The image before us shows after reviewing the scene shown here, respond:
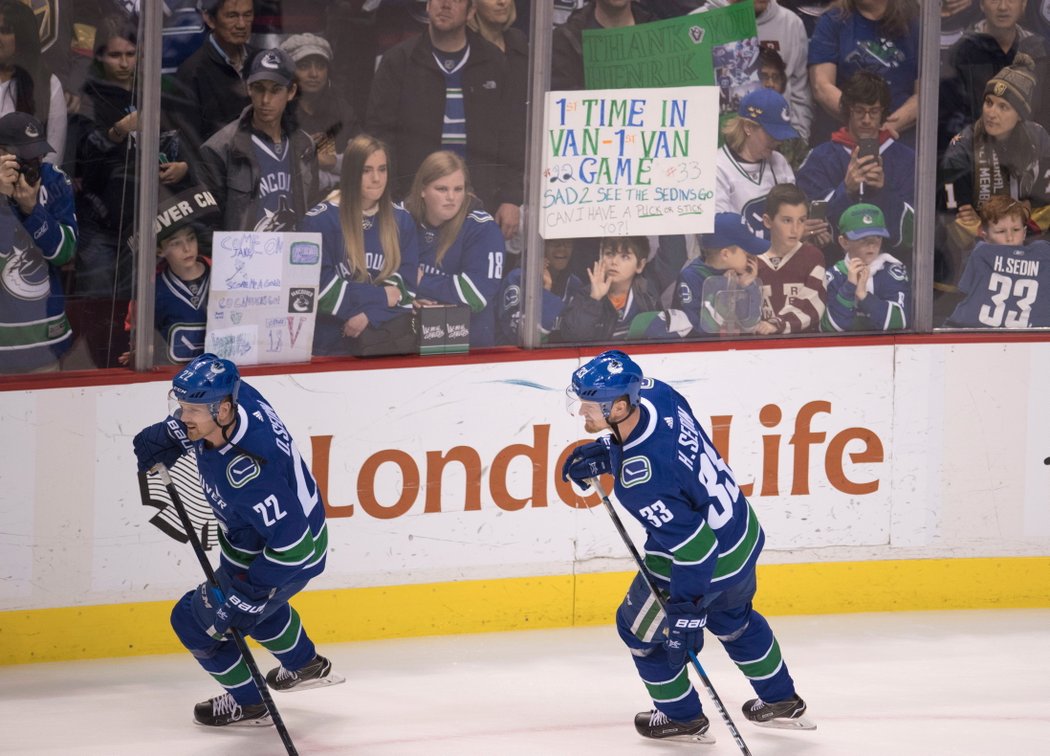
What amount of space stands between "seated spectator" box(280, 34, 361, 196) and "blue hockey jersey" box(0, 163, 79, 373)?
0.88 metres

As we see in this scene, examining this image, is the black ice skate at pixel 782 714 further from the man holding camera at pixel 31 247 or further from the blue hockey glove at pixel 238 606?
the man holding camera at pixel 31 247

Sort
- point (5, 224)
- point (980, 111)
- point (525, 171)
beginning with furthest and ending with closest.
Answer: point (980, 111) → point (525, 171) → point (5, 224)

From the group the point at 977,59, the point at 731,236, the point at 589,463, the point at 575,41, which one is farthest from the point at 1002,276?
the point at 589,463

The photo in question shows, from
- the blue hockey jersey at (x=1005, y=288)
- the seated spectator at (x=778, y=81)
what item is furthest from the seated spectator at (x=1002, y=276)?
the seated spectator at (x=778, y=81)

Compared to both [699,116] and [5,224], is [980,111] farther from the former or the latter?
[5,224]

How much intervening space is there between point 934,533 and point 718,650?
1115mm

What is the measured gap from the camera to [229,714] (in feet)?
15.6

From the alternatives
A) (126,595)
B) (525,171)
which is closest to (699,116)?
(525,171)

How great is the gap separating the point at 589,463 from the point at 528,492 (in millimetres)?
1229

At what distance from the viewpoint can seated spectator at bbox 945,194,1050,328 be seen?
21.1 feet

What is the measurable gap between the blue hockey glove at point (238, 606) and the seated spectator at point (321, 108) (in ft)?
5.76

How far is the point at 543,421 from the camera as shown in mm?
5863

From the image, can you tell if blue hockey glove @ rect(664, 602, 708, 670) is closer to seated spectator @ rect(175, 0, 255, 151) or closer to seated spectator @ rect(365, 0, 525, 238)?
seated spectator @ rect(365, 0, 525, 238)

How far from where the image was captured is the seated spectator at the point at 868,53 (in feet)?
20.5
